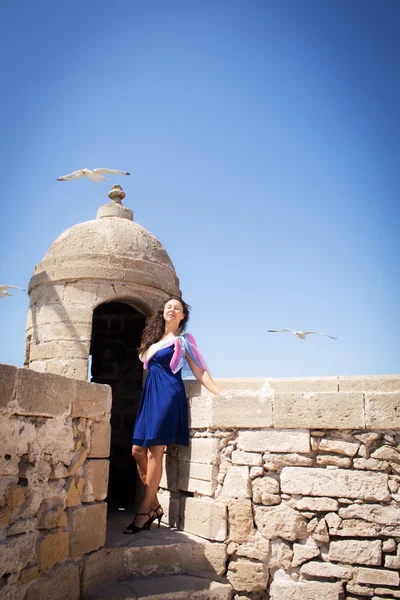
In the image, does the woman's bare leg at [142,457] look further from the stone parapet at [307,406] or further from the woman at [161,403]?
the stone parapet at [307,406]

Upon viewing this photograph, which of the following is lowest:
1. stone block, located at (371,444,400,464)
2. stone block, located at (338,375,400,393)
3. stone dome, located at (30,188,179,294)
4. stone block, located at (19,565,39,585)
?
stone block, located at (19,565,39,585)

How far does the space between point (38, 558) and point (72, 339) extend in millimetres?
2570

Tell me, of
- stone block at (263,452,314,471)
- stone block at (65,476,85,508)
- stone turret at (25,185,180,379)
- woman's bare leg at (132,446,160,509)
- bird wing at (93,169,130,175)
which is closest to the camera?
stone block at (65,476,85,508)

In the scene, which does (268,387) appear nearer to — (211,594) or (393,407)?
(393,407)

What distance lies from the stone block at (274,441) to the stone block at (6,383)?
2.04 metres

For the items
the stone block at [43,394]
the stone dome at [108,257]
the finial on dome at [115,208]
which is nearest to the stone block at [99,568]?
the stone block at [43,394]

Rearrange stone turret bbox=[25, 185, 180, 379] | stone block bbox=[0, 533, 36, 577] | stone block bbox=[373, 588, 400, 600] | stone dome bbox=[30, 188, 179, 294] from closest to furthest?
1. stone block bbox=[0, 533, 36, 577]
2. stone block bbox=[373, 588, 400, 600]
3. stone turret bbox=[25, 185, 180, 379]
4. stone dome bbox=[30, 188, 179, 294]

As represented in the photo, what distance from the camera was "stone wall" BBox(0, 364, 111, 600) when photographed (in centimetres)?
323

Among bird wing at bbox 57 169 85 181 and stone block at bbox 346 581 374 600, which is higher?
bird wing at bbox 57 169 85 181

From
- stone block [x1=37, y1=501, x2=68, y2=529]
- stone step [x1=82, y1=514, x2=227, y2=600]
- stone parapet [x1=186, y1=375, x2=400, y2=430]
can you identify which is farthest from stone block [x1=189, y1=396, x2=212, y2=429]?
stone block [x1=37, y1=501, x2=68, y2=529]

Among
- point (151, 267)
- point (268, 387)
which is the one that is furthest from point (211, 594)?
point (151, 267)

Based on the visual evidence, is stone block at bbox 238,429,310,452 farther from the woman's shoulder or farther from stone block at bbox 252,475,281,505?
the woman's shoulder

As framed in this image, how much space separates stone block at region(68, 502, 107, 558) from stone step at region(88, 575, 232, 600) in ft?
1.08

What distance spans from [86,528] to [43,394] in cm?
115
